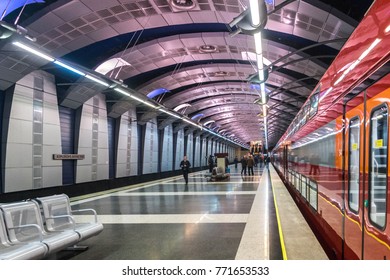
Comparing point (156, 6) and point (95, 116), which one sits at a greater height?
point (156, 6)

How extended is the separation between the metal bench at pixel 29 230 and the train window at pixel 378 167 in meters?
3.75

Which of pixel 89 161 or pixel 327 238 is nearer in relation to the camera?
pixel 327 238

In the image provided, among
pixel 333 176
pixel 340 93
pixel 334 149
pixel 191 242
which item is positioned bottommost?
pixel 191 242

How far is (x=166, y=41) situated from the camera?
1384cm

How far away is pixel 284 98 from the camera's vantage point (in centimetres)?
2448

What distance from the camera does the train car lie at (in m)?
Result: 2.84

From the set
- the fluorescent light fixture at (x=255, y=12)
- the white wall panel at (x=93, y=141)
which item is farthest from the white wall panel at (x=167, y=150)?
the fluorescent light fixture at (x=255, y=12)

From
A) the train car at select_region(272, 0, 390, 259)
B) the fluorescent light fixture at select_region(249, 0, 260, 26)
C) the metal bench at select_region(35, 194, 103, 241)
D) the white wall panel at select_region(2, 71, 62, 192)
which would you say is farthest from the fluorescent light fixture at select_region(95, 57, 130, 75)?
the train car at select_region(272, 0, 390, 259)

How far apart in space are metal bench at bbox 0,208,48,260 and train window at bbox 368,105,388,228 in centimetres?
364

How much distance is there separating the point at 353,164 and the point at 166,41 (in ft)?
37.0

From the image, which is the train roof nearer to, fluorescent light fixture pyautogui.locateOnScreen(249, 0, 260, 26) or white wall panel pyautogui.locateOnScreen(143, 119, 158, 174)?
fluorescent light fixture pyautogui.locateOnScreen(249, 0, 260, 26)

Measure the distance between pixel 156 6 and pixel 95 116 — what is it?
7.03 meters

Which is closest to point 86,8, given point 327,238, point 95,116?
point 95,116

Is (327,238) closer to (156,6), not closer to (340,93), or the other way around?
(340,93)
